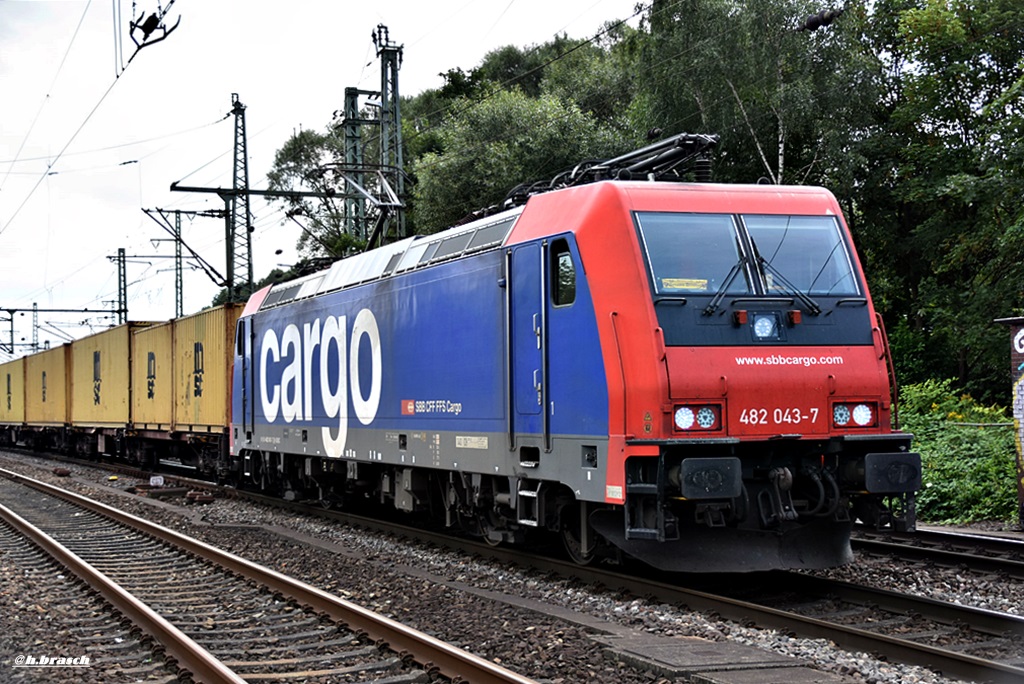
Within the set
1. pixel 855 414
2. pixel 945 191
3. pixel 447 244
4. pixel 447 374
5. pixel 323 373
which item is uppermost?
pixel 945 191

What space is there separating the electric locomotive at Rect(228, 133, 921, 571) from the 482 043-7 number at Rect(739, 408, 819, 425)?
12mm

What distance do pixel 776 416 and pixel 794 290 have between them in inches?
43.3

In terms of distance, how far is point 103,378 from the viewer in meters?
30.2

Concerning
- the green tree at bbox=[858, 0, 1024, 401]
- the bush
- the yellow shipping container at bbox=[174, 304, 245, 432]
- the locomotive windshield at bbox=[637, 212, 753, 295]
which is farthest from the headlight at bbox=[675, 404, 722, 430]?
the green tree at bbox=[858, 0, 1024, 401]

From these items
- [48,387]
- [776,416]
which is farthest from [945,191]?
[48,387]

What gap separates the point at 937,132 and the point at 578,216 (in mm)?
20909

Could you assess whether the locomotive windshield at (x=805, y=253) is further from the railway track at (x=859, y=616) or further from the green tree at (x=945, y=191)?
the green tree at (x=945, y=191)

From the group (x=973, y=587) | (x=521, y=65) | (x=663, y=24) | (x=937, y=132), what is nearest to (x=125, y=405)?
(x=663, y=24)

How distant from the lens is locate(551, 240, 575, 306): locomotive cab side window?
9.23m

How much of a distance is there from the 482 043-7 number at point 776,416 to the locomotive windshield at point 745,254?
3.15 feet

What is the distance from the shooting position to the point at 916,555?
10539mm

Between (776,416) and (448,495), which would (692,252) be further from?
(448,495)

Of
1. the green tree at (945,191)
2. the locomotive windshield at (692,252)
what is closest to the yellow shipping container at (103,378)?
the green tree at (945,191)

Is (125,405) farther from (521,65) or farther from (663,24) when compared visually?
(521,65)
